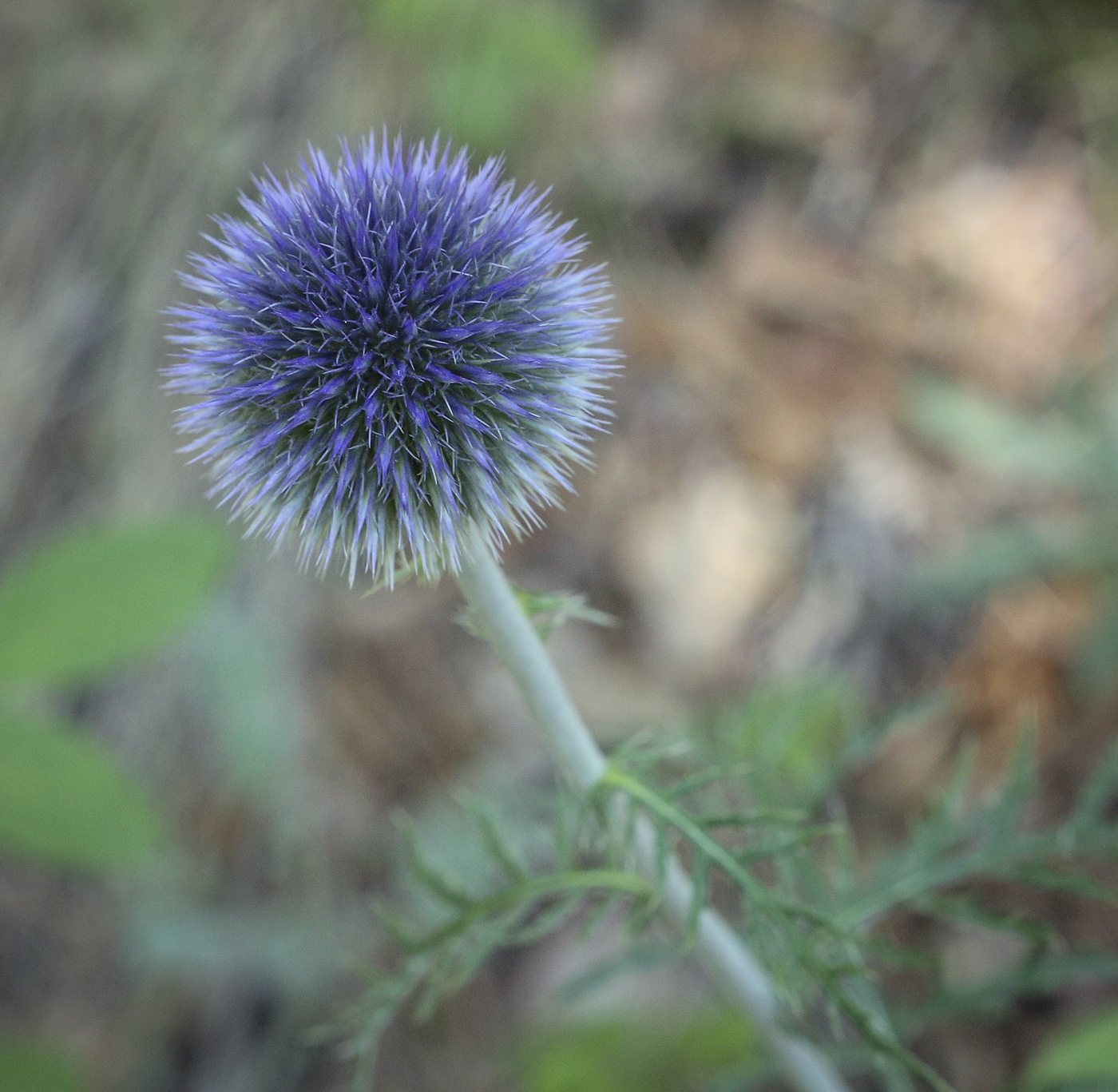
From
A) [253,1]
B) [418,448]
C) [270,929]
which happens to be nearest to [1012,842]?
[418,448]

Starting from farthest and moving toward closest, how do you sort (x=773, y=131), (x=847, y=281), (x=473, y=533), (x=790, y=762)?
(x=773, y=131)
(x=847, y=281)
(x=790, y=762)
(x=473, y=533)

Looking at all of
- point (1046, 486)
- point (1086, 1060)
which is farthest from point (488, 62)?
point (1086, 1060)

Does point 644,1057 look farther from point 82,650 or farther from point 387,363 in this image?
point 387,363

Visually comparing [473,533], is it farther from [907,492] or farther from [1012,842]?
[907,492]

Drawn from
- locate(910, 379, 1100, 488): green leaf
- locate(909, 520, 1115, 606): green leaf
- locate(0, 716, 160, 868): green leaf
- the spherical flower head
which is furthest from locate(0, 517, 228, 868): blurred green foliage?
locate(910, 379, 1100, 488): green leaf

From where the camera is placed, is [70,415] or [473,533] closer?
[473,533]
